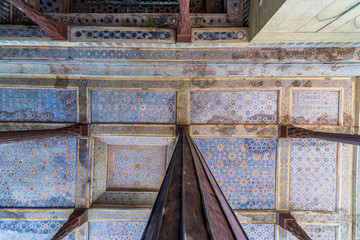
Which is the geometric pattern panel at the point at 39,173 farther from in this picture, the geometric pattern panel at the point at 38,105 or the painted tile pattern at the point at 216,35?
the painted tile pattern at the point at 216,35

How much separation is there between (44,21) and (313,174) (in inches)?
215

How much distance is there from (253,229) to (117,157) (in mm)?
3370

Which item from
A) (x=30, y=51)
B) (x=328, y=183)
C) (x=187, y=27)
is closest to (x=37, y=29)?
(x=30, y=51)

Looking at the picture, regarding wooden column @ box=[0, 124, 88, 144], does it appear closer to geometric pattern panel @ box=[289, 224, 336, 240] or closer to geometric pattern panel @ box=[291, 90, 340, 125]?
geometric pattern panel @ box=[291, 90, 340, 125]

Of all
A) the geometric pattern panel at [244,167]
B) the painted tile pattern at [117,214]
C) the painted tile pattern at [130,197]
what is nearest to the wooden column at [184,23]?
the geometric pattern panel at [244,167]

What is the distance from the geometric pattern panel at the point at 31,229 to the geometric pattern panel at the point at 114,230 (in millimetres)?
457

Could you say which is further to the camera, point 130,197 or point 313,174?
point 130,197

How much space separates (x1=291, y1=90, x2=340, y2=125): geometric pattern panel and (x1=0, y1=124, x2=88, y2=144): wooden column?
429 cm

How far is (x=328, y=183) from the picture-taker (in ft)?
12.4

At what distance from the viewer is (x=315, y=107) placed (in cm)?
368

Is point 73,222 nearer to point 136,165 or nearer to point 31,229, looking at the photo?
point 31,229

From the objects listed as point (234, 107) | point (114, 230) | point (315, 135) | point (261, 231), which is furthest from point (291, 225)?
point (114, 230)

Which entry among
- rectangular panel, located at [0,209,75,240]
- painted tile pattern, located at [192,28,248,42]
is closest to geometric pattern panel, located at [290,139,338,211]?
painted tile pattern, located at [192,28,248,42]

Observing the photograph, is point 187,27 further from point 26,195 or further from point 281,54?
point 26,195
